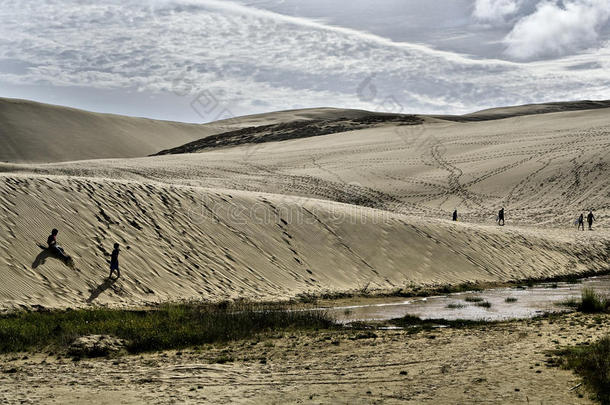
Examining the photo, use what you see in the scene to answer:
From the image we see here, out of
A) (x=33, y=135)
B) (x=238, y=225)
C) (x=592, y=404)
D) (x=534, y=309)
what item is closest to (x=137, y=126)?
(x=33, y=135)

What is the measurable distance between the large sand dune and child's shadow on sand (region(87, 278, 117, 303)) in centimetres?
3

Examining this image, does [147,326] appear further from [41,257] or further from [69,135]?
[69,135]

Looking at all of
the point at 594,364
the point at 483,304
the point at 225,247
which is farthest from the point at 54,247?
the point at 594,364

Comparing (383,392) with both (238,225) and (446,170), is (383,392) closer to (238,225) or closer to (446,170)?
(238,225)

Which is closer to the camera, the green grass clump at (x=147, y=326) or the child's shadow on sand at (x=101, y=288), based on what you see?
the green grass clump at (x=147, y=326)

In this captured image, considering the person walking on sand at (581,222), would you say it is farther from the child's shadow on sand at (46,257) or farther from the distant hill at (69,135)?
the distant hill at (69,135)

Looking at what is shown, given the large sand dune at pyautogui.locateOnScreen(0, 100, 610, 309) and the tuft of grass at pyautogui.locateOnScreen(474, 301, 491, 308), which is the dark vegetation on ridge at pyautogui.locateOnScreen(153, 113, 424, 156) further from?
the tuft of grass at pyautogui.locateOnScreen(474, 301, 491, 308)

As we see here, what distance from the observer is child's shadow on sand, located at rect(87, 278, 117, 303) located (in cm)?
1820

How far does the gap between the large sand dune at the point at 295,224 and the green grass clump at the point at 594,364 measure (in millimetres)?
11342

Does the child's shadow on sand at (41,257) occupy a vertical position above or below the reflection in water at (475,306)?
above

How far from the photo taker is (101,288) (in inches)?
742

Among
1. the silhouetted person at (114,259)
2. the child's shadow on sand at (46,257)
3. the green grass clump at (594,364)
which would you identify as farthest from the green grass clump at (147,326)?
the green grass clump at (594,364)

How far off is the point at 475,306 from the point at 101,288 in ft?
33.4

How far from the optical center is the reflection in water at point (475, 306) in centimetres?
1777
